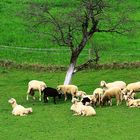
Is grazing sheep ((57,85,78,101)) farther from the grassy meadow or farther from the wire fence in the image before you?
the wire fence

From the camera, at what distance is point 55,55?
1684 inches

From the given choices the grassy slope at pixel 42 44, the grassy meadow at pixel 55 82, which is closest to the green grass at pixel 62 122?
the grassy meadow at pixel 55 82

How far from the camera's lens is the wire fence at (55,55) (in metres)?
41.2

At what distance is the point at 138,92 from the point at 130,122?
26.0 feet

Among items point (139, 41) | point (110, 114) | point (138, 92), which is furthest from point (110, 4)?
point (139, 41)

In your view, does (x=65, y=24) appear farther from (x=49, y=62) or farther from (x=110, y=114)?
(x=49, y=62)

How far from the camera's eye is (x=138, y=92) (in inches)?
1240

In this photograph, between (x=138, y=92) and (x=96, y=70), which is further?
(x=96, y=70)

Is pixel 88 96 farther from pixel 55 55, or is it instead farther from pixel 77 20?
pixel 55 55

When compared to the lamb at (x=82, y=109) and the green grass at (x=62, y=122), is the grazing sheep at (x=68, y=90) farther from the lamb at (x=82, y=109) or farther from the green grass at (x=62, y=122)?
the lamb at (x=82, y=109)

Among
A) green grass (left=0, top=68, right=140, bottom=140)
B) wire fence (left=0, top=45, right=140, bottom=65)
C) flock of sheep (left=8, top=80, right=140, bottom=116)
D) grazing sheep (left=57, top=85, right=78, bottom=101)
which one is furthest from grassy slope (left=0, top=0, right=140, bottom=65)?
grazing sheep (left=57, top=85, right=78, bottom=101)

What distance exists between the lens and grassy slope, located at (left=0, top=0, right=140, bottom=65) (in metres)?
41.8

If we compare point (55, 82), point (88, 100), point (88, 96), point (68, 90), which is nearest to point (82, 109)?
point (88, 100)

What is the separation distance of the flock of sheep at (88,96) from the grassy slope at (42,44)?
8.66m
